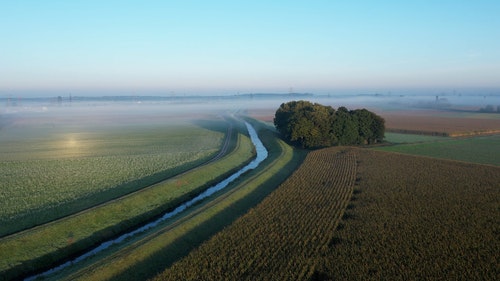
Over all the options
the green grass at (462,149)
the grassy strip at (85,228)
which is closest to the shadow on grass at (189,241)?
the grassy strip at (85,228)

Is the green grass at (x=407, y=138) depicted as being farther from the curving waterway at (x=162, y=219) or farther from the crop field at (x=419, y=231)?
the crop field at (x=419, y=231)

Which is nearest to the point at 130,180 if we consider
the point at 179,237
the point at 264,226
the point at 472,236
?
the point at 179,237

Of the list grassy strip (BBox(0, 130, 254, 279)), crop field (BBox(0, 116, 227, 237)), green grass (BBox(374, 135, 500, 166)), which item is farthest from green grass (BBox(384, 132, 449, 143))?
grassy strip (BBox(0, 130, 254, 279))

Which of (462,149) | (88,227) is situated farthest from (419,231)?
(462,149)

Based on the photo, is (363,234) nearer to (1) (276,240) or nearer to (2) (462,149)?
(1) (276,240)

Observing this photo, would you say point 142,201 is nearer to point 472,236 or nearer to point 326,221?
point 326,221
